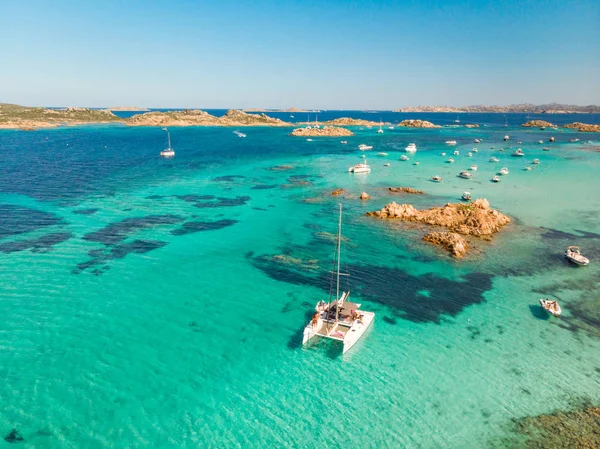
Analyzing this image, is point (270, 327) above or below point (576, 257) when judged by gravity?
below

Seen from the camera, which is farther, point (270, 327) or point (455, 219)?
point (455, 219)

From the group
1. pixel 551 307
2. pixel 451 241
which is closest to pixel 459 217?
pixel 451 241

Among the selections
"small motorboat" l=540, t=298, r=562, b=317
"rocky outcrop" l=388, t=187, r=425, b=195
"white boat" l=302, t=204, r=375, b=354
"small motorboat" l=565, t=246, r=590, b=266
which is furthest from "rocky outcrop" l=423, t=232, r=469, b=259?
"rocky outcrop" l=388, t=187, r=425, b=195

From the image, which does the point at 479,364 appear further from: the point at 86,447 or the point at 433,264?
the point at 86,447

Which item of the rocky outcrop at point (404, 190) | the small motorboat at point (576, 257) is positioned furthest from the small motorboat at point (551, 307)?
the rocky outcrop at point (404, 190)

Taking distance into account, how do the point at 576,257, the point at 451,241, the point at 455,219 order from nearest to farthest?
the point at 576,257 → the point at 451,241 → the point at 455,219

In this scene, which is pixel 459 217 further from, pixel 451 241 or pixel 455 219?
pixel 451 241

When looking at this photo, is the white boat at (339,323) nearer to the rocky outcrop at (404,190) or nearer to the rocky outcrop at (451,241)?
the rocky outcrop at (451,241)
